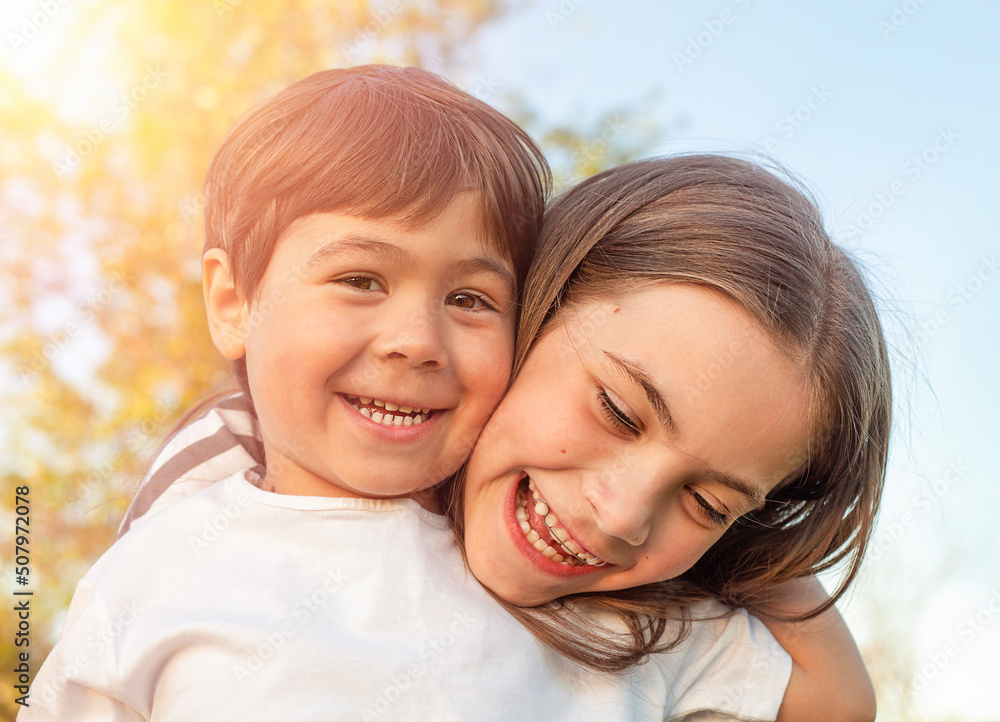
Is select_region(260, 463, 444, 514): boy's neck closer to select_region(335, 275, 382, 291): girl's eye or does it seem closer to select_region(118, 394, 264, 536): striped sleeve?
select_region(118, 394, 264, 536): striped sleeve

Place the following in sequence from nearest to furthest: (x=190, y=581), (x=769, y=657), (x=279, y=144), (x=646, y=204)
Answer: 1. (x=190, y=581)
2. (x=279, y=144)
3. (x=646, y=204)
4. (x=769, y=657)

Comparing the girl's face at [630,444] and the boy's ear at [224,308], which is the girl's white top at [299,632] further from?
the boy's ear at [224,308]

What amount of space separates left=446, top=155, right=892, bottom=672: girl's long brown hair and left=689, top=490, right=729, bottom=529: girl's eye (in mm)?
206

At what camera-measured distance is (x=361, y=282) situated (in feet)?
5.56

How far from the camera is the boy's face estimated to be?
1.65 m

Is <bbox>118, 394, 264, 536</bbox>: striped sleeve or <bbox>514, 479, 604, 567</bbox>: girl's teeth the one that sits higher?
<bbox>514, 479, 604, 567</bbox>: girl's teeth

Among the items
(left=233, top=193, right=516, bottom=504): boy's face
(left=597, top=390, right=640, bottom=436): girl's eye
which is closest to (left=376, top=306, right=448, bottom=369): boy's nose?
(left=233, top=193, right=516, bottom=504): boy's face

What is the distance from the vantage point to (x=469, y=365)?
1.74 m

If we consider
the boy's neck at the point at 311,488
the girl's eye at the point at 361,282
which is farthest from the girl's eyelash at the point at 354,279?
the boy's neck at the point at 311,488

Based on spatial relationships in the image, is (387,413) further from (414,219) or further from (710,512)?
(710,512)

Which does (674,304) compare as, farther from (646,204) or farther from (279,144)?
(279,144)

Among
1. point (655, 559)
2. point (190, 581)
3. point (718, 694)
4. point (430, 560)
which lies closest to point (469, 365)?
point (430, 560)

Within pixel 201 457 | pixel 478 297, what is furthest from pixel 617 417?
pixel 201 457

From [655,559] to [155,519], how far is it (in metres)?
1.10
